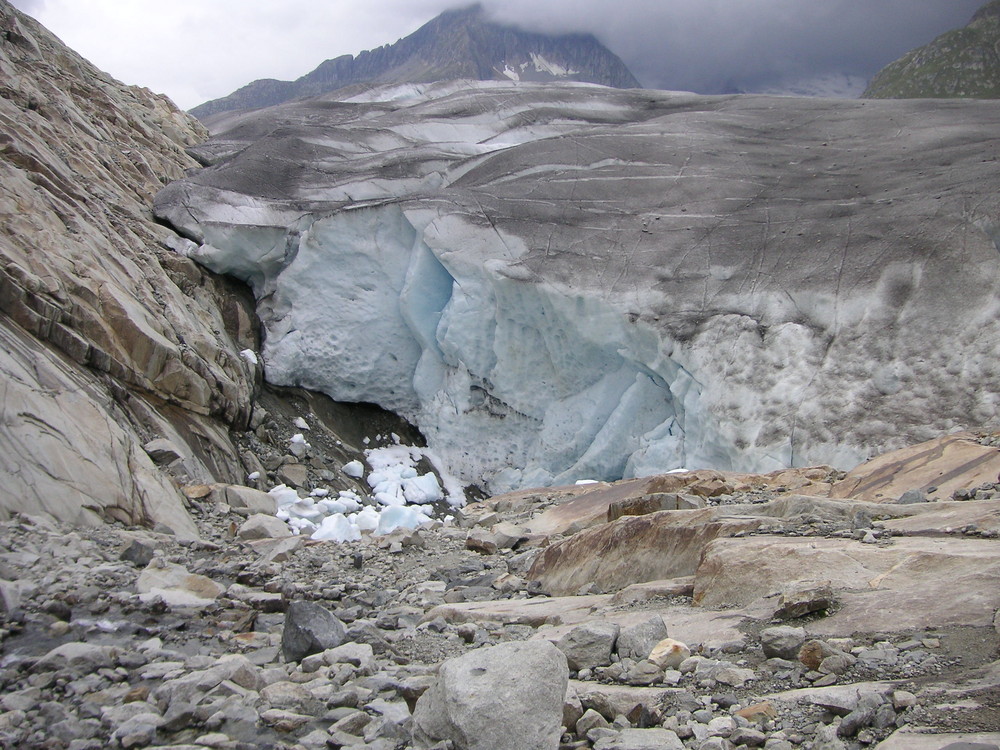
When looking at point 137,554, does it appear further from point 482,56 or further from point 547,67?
point 547,67

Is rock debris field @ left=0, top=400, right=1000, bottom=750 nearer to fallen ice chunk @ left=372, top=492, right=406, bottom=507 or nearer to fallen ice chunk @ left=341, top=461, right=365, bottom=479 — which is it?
fallen ice chunk @ left=372, top=492, right=406, bottom=507

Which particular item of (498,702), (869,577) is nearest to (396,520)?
(869,577)

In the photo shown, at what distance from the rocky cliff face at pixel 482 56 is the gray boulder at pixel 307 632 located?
272ft

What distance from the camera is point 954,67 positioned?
82.0 metres

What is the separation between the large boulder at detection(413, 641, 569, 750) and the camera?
3047mm

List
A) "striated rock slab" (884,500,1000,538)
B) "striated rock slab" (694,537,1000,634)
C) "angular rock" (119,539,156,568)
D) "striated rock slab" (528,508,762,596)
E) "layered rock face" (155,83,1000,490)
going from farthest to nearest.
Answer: "layered rock face" (155,83,1000,490), "angular rock" (119,539,156,568), "striated rock slab" (528,508,762,596), "striated rock slab" (884,500,1000,538), "striated rock slab" (694,537,1000,634)

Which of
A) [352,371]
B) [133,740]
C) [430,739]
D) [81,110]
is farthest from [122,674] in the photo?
[81,110]

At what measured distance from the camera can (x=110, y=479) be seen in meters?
8.75

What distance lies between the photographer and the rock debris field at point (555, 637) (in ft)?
10.3

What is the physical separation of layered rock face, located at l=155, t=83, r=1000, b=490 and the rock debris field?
3.81m

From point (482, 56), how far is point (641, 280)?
255 feet

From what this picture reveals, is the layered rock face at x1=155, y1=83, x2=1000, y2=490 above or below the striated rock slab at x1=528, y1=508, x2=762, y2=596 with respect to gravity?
above

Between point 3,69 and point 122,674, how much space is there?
13882mm

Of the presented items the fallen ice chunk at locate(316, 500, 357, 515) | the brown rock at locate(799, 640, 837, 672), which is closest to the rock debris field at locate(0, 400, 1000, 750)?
the brown rock at locate(799, 640, 837, 672)
